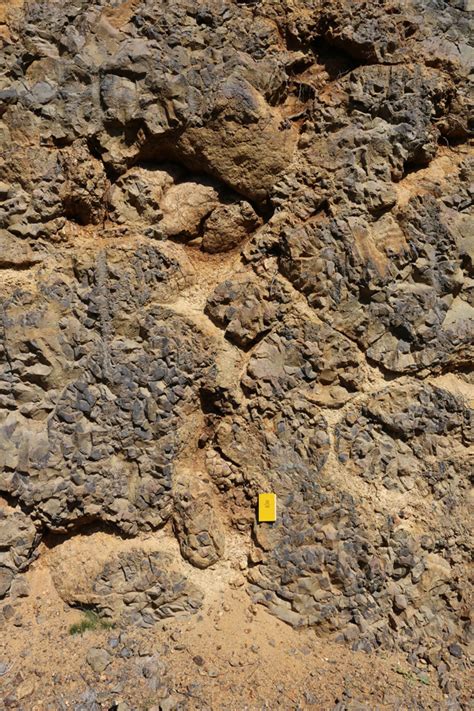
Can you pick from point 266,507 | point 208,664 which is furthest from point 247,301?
point 208,664

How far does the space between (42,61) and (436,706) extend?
5266 millimetres

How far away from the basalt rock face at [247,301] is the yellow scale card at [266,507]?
0.32 feet

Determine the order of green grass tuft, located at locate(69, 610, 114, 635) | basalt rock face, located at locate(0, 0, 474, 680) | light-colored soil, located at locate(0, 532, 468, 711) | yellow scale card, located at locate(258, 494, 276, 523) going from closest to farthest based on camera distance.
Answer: light-colored soil, located at locate(0, 532, 468, 711), green grass tuft, located at locate(69, 610, 114, 635), basalt rock face, located at locate(0, 0, 474, 680), yellow scale card, located at locate(258, 494, 276, 523)

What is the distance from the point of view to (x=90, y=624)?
3748mm

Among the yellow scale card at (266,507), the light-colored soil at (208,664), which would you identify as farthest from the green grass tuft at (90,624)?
the yellow scale card at (266,507)

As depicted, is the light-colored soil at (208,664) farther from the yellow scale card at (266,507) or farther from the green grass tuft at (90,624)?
the yellow scale card at (266,507)

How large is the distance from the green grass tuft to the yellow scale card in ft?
4.28

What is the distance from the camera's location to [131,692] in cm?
342

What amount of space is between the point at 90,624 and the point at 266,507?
1.48 m

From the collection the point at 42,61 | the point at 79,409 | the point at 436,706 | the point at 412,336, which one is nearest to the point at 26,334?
the point at 79,409

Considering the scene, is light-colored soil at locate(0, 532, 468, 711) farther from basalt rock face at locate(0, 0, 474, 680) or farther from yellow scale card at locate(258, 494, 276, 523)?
yellow scale card at locate(258, 494, 276, 523)

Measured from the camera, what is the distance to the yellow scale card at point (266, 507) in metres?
4.02

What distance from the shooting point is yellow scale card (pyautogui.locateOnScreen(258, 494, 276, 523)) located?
402cm

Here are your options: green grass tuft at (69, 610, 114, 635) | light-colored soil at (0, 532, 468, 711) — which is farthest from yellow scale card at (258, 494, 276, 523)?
green grass tuft at (69, 610, 114, 635)
